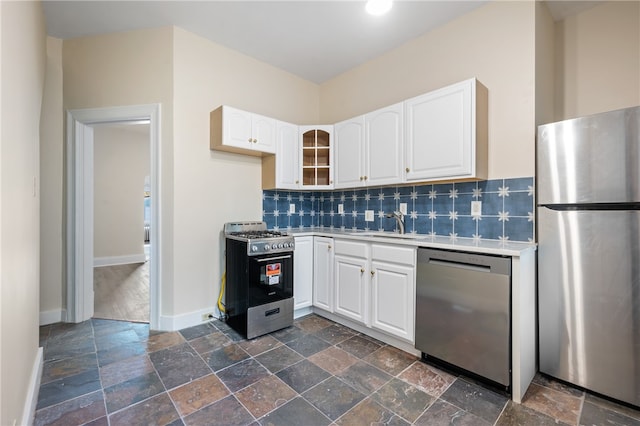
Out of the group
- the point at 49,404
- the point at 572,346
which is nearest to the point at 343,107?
the point at 572,346

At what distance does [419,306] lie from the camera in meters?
2.14

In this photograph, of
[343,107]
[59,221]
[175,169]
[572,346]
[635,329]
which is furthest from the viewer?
[343,107]

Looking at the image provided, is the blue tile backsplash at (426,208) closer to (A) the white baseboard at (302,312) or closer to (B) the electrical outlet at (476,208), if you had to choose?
(B) the electrical outlet at (476,208)

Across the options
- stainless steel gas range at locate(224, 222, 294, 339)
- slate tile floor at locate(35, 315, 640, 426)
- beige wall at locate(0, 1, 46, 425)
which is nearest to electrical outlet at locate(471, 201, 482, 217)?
slate tile floor at locate(35, 315, 640, 426)

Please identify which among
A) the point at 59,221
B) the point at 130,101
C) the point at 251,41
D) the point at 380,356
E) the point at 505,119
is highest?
the point at 251,41

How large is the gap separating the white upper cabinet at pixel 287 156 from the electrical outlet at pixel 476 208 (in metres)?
1.79

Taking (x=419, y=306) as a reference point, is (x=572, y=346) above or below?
below

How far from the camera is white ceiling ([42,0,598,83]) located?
7.83ft

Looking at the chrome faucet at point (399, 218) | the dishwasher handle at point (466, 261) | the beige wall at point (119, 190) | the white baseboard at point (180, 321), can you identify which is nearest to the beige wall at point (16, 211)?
the white baseboard at point (180, 321)

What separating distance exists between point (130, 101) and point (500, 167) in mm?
3335

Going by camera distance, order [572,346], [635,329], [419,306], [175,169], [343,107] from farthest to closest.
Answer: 1. [343,107]
2. [175,169]
3. [419,306]
4. [572,346]
5. [635,329]

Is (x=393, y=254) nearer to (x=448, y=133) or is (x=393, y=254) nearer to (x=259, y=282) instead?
(x=448, y=133)

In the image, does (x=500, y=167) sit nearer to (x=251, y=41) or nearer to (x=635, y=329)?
(x=635, y=329)

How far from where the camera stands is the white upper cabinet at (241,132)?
2748mm
